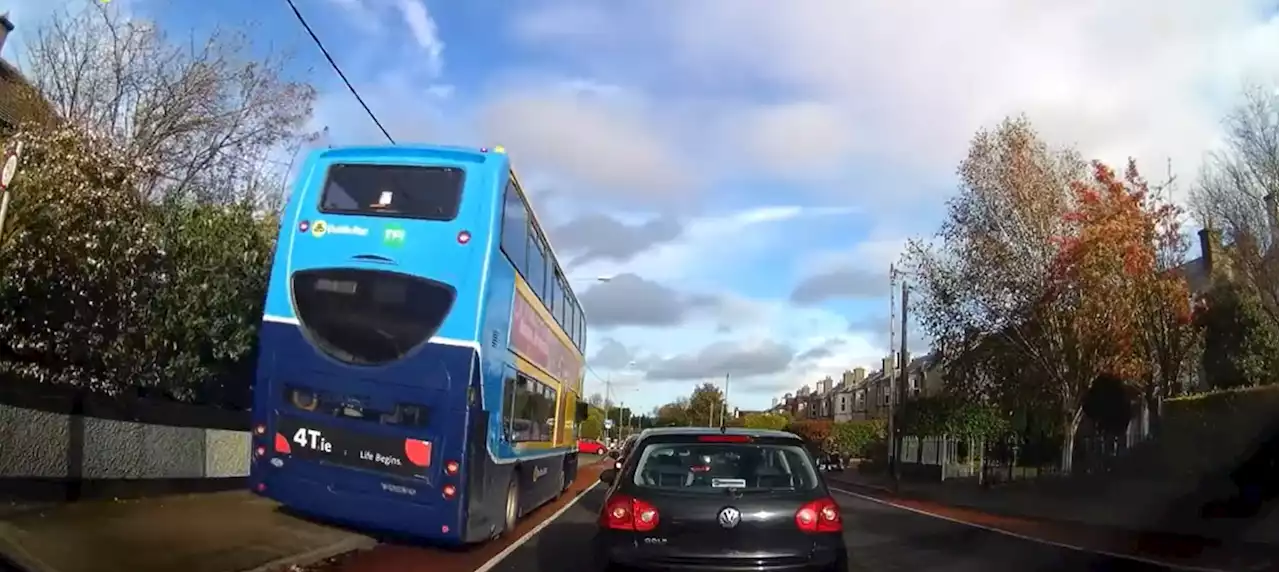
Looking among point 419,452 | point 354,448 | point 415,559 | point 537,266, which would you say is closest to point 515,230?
point 537,266

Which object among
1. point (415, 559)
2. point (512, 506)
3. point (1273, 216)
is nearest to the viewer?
point (415, 559)

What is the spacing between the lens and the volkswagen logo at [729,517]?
7195mm

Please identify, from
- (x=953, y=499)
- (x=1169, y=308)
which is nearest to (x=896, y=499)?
(x=953, y=499)

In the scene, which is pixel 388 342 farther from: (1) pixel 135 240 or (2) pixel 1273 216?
(2) pixel 1273 216

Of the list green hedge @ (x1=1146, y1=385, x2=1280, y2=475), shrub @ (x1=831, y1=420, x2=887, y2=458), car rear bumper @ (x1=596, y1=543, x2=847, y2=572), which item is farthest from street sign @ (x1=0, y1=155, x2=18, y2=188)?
shrub @ (x1=831, y1=420, x2=887, y2=458)

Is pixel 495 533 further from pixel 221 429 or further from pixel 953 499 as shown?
pixel 953 499

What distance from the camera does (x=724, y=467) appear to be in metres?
7.82

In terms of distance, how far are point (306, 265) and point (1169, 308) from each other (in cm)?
2325

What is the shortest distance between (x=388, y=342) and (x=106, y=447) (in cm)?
488

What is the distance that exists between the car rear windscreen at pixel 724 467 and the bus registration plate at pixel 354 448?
4233 mm

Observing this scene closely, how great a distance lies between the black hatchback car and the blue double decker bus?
13.5 feet

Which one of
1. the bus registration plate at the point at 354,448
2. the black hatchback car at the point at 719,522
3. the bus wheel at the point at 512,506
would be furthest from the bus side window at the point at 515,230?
the black hatchback car at the point at 719,522

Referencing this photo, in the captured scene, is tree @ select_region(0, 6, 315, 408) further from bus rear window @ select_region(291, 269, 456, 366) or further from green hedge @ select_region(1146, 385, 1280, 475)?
green hedge @ select_region(1146, 385, 1280, 475)

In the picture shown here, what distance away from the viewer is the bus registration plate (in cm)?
1138
